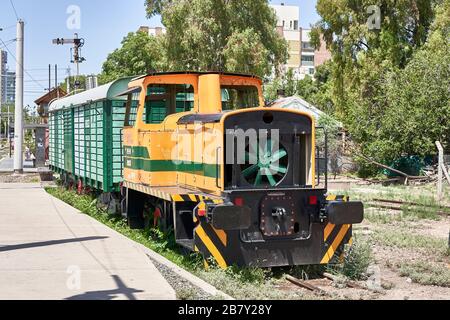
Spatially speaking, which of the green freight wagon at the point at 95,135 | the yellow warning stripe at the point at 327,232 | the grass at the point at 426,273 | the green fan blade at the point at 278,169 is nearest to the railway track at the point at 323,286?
the yellow warning stripe at the point at 327,232

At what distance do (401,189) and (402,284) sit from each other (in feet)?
54.9

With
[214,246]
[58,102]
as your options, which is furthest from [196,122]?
[58,102]

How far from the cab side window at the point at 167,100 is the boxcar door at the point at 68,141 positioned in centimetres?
823

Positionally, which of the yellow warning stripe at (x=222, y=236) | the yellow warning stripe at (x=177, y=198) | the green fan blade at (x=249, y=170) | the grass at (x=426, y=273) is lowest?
the grass at (x=426, y=273)

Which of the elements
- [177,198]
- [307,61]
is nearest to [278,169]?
[177,198]

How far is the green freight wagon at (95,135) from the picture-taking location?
13.6 metres

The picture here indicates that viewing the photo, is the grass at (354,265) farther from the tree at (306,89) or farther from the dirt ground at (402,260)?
the tree at (306,89)

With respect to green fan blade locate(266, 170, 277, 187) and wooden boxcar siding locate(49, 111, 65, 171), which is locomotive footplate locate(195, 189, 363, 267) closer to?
green fan blade locate(266, 170, 277, 187)

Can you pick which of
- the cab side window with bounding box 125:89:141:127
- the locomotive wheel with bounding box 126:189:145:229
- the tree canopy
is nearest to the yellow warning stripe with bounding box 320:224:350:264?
the cab side window with bounding box 125:89:141:127

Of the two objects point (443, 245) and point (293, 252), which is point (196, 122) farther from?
point (443, 245)

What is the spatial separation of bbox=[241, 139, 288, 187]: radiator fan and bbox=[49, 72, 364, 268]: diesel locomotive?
14 millimetres

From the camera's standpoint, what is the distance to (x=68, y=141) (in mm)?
19719
